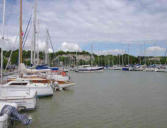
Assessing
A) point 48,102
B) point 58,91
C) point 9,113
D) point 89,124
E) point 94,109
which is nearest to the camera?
point 9,113

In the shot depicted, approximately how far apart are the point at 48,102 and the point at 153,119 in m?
9.73

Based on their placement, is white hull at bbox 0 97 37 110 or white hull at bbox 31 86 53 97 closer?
white hull at bbox 0 97 37 110

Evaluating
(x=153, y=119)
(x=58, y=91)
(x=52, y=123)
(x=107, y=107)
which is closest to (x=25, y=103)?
(x=52, y=123)

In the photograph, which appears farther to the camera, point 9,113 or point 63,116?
point 63,116

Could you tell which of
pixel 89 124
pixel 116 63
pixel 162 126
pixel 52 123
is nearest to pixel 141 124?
pixel 162 126

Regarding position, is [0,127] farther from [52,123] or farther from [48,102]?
[48,102]

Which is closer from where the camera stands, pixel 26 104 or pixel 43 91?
pixel 26 104

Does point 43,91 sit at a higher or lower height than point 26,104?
higher

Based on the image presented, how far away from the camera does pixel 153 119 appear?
46.8 feet

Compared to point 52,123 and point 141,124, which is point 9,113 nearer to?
point 52,123

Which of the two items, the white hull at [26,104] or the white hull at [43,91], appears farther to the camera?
the white hull at [43,91]

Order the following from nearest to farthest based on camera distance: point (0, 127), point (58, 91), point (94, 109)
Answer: point (0, 127) → point (94, 109) → point (58, 91)

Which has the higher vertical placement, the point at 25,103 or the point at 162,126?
the point at 25,103

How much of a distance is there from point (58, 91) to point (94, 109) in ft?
33.6
